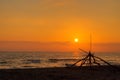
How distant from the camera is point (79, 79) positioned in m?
22.8

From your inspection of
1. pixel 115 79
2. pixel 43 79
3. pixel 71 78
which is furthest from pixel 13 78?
pixel 115 79

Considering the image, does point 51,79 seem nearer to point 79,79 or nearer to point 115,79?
point 79,79

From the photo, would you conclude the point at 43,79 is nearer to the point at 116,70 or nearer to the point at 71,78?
the point at 71,78

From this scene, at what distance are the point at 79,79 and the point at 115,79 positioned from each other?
2980mm

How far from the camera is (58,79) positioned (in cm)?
2292

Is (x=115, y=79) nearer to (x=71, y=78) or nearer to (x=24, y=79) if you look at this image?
(x=71, y=78)

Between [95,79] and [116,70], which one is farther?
[116,70]

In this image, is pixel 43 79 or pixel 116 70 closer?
pixel 43 79

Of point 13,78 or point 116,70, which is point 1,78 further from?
point 116,70

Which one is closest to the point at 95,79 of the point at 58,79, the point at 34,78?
the point at 58,79

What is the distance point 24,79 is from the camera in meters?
22.6

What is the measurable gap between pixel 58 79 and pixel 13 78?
382 cm

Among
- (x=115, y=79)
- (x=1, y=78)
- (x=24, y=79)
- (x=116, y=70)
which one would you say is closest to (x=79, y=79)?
(x=115, y=79)

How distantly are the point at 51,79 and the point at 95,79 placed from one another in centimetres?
368
